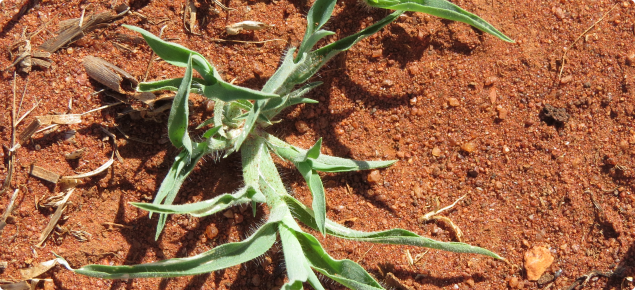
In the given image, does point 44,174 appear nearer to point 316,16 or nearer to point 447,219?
point 316,16

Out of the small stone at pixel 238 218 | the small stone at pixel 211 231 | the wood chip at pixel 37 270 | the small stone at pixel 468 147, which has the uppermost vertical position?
the small stone at pixel 468 147

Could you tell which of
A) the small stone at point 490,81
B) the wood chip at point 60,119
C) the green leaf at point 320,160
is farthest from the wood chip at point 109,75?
the small stone at point 490,81

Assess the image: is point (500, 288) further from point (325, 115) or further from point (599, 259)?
point (325, 115)

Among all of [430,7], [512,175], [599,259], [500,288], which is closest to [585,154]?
[512,175]

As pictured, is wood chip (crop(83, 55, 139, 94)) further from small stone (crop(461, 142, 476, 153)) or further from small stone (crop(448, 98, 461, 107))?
small stone (crop(461, 142, 476, 153))

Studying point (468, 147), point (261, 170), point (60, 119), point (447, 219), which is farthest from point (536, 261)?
point (60, 119)

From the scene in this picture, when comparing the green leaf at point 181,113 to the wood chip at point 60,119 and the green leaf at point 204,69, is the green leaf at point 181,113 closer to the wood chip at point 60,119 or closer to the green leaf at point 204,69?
the green leaf at point 204,69

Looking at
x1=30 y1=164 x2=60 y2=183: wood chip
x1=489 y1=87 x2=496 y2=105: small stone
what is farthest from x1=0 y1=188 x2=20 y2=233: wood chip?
x1=489 y1=87 x2=496 y2=105: small stone

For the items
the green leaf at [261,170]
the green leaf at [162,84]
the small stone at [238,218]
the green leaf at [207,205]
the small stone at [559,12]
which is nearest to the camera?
the green leaf at [207,205]
